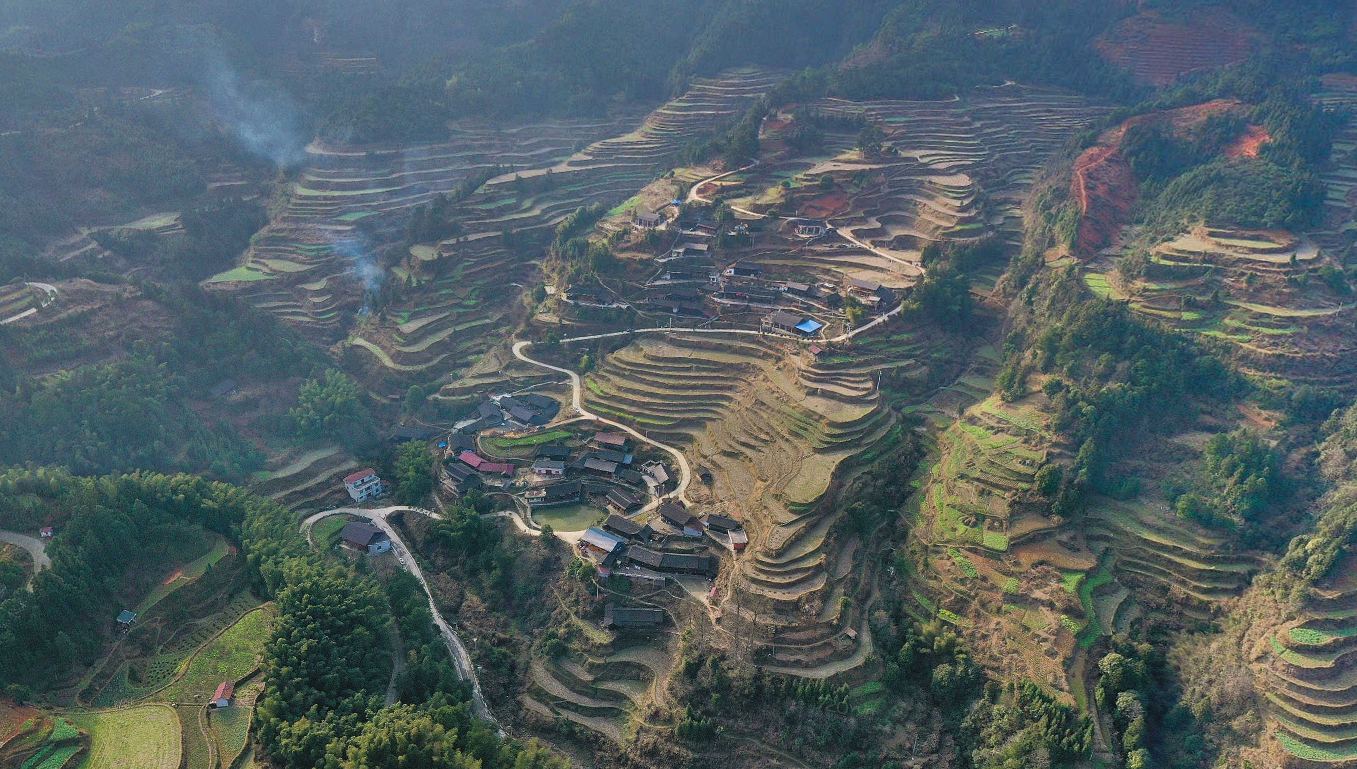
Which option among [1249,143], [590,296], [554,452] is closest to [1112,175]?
[1249,143]

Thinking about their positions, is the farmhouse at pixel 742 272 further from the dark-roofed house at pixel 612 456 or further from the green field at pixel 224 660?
the green field at pixel 224 660

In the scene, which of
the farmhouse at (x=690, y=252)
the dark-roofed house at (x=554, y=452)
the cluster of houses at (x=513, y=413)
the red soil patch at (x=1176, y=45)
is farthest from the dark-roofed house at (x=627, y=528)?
the red soil patch at (x=1176, y=45)

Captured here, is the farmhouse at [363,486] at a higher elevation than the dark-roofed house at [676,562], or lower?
lower

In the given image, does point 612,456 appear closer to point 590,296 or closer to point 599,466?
point 599,466

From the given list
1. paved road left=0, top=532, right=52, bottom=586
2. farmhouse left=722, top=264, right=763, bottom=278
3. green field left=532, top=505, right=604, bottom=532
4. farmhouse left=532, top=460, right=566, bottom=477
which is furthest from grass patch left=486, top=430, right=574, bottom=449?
paved road left=0, top=532, right=52, bottom=586

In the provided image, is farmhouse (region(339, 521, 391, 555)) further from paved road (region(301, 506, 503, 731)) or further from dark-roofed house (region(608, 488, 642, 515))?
dark-roofed house (region(608, 488, 642, 515))

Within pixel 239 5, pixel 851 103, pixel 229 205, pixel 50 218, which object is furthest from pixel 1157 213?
pixel 239 5
